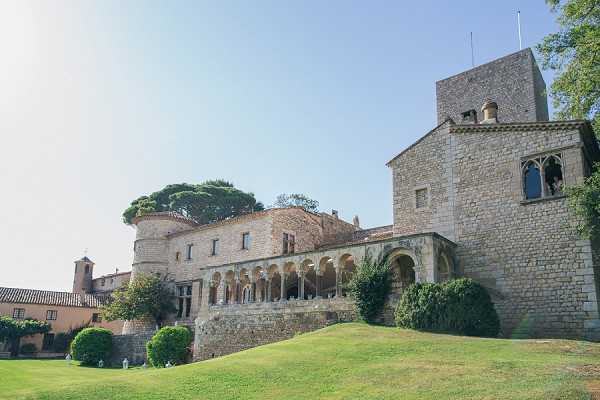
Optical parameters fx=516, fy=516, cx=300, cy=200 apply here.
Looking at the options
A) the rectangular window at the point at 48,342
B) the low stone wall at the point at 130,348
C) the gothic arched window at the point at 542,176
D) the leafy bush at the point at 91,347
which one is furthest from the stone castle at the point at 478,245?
the rectangular window at the point at 48,342

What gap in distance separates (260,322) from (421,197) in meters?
9.98

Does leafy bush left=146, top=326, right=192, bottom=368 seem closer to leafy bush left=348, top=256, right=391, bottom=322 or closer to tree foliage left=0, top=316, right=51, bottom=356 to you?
leafy bush left=348, top=256, right=391, bottom=322

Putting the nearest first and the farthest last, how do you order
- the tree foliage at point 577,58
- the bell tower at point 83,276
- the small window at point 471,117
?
the tree foliage at point 577,58, the small window at point 471,117, the bell tower at point 83,276

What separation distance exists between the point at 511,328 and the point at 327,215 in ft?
68.6

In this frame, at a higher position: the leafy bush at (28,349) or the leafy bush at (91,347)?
the leafy bush at (91,347)

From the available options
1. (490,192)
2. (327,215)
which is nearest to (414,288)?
(490,192)

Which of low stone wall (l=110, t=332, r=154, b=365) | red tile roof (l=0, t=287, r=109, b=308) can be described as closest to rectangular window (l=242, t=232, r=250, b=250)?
low stone wall (l=110, t=332, r=154, b=365)

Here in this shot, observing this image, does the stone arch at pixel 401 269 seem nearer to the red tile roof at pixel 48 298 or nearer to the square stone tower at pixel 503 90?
the square stone tower at pixel 503 90

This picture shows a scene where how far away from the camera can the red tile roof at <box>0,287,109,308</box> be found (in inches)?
1869

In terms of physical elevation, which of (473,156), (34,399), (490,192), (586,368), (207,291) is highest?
(473,156)

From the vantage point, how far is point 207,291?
101 feet

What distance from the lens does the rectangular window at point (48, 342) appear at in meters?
46.9

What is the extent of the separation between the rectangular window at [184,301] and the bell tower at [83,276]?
28.5 meters

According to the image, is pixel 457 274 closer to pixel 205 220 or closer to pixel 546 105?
pixel 546 105
